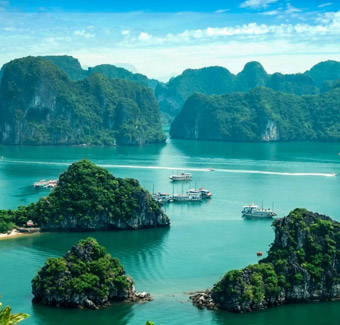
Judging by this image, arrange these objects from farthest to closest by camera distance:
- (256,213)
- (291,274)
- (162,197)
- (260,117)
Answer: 1. (260,117)
2. (162,197)
3. (256,213)
4. (291,274)

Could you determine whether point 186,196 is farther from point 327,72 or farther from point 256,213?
point 327,72

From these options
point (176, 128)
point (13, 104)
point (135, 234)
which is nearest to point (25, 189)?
point (135, 234)

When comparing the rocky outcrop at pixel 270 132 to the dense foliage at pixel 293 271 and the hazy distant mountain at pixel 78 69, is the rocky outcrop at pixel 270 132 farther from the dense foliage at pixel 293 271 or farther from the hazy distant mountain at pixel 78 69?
the dense foliage at pixel 293 271

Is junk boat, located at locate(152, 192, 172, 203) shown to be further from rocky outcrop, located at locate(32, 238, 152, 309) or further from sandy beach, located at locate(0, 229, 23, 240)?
rocky outcrop, located at locate(32, 238, 152, 309)

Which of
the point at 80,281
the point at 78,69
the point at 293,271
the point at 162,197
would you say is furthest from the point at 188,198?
the point at 78,69

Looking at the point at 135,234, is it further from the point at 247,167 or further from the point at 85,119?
the point at 85,119

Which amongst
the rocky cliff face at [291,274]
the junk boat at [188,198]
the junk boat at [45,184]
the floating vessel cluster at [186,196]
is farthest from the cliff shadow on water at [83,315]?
the junk boat at [45,184]
